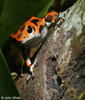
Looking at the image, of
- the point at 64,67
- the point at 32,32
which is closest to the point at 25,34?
the point at 32,32

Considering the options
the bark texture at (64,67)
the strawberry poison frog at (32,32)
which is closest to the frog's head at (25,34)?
the strawberry poison frog at (32,32)

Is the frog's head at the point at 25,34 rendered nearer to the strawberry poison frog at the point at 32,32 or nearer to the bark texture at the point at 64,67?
the strawberry poison frog at the point at 32,32

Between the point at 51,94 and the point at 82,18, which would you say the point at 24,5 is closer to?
the point at 82,18

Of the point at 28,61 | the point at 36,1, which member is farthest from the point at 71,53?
the point at 36,1

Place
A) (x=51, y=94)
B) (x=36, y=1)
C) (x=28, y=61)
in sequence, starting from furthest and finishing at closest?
(x=36, y=1)
(x=28, y=61)
(x=51, y=94)

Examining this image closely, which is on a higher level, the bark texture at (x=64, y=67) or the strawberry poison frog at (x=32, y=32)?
the strawberry poison frog at (x=32, y=32)

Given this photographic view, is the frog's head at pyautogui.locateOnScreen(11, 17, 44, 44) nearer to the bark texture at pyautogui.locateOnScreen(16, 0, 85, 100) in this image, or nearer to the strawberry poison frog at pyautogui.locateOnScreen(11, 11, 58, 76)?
the strawberry poison frog at pyautogui.locateOnScreen(11, 11, 58, 76)
